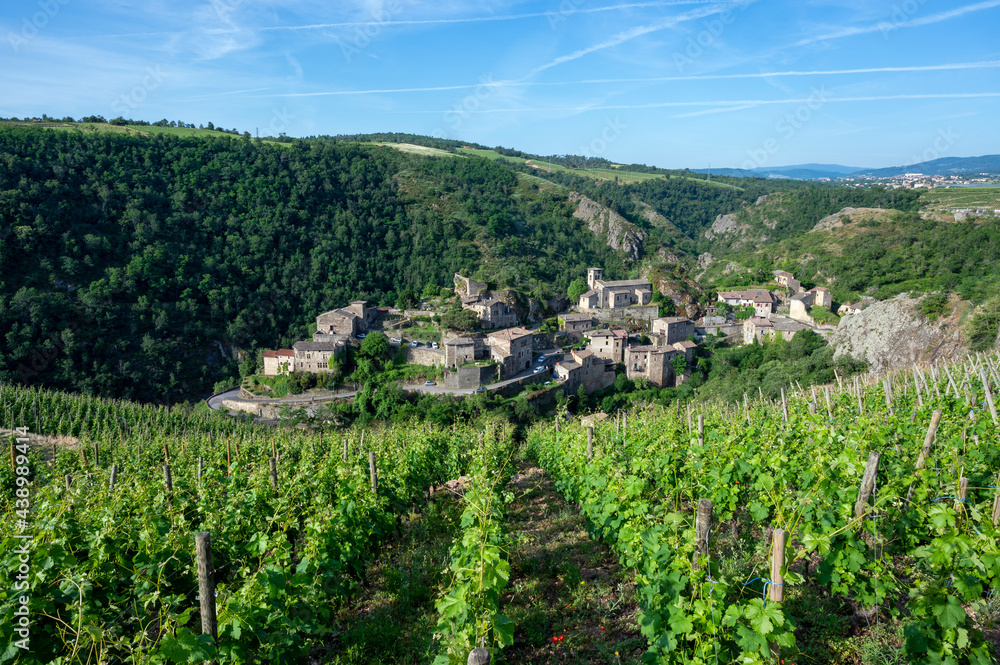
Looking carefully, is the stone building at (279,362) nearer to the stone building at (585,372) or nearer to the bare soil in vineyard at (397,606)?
the stone building at (585,372)

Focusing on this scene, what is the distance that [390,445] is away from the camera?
40.1ft

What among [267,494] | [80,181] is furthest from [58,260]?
[267,494]

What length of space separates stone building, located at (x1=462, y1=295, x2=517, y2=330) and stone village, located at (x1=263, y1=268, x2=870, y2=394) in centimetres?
9

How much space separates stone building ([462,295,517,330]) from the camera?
4369 cm

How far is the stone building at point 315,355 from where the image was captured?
37.1 m

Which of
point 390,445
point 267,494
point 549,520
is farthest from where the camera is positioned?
point 390,445

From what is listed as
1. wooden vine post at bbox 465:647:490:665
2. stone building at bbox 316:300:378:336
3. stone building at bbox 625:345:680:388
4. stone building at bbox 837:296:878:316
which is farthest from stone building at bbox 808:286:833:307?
wooden vine post at bbox 465:647:490:665

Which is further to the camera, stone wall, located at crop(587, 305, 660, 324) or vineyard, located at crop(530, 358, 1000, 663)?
stone wall, located at crop(587, 305, 660, 324)

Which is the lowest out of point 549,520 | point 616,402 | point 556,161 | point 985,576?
point 616,402

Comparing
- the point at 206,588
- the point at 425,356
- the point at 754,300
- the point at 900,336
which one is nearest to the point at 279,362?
the point at 425,356

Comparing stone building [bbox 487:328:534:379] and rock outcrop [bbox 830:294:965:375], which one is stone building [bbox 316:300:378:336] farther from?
rock outcrop [bbox 830:294:965:375]

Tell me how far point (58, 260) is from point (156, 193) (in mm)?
17938

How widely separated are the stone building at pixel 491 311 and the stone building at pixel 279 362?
14.7 metres

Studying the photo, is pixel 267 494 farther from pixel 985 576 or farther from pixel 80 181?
pixel 80 181
